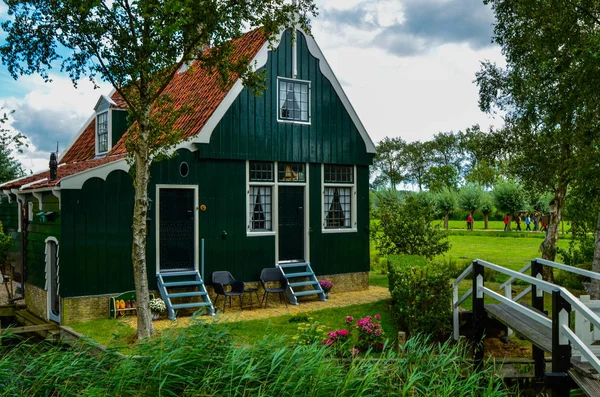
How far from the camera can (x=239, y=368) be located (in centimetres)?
603

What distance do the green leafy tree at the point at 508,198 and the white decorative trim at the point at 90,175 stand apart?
38.1 metres

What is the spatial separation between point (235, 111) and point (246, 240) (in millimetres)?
3461

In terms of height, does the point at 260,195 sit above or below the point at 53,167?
below

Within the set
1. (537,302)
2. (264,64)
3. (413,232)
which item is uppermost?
(264,64)

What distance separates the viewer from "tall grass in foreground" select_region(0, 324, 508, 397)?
5703mm

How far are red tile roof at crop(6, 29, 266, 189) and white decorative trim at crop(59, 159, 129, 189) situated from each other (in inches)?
9.5

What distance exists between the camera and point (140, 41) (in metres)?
10.2

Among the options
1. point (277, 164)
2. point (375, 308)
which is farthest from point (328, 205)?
point (375, 308)

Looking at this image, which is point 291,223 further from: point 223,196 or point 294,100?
point 294,100

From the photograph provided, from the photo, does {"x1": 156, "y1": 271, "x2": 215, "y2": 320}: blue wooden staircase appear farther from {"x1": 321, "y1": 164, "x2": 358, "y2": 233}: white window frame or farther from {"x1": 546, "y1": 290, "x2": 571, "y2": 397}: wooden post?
{"x1": 546, "y1": 290, "x2": 571, "y2": 397}: wooden post

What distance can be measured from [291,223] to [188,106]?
4363mm

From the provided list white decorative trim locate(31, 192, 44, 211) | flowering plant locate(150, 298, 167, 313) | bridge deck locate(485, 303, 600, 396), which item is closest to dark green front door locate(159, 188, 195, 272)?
flowering plant locate(150, 298, 167, 313)

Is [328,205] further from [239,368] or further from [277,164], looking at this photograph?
[239,368]

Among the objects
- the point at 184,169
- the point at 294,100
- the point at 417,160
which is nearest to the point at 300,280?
the point at 184,169
